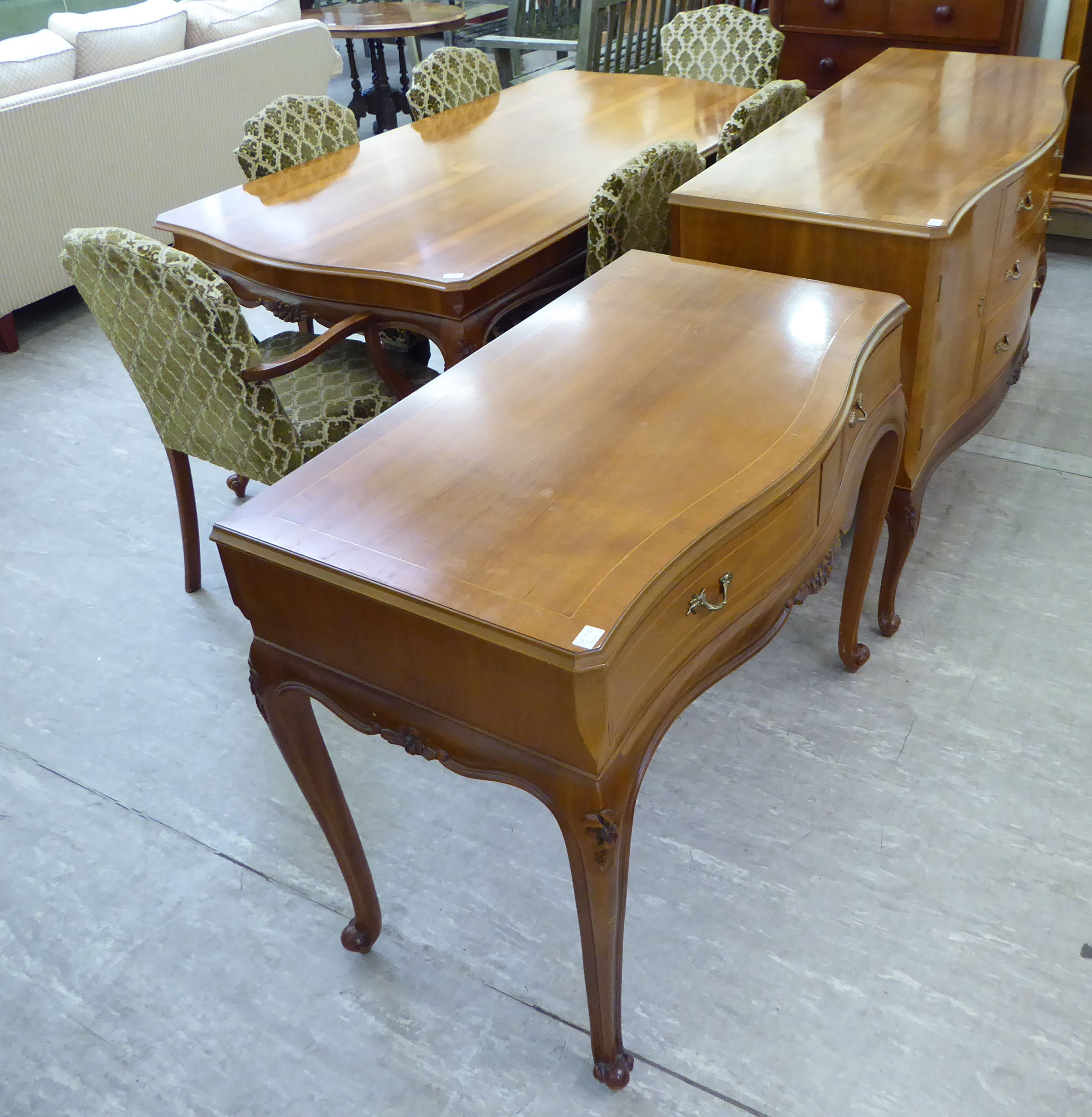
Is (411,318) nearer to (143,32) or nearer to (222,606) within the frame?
(222,606)

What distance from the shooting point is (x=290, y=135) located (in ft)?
8.95

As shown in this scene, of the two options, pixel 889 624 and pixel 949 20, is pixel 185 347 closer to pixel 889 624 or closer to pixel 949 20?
pixel 889 624

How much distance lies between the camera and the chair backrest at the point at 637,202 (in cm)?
192

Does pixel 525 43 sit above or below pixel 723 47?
below

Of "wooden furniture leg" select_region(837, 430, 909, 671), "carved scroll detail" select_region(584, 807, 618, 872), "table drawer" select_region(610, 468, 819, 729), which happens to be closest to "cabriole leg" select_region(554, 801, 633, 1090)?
"carved scroll detail" select_region(584, 807, 618, 872)

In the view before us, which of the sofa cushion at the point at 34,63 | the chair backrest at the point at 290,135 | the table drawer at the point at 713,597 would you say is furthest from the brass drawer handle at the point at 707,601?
the sofa cushion at the point at 34,63

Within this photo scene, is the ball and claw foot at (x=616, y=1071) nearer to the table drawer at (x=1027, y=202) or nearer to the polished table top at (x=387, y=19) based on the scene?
the table drawer at (x=1027, y=202)

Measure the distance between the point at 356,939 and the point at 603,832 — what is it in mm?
633

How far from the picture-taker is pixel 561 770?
3.70ft

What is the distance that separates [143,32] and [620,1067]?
12.7 ft

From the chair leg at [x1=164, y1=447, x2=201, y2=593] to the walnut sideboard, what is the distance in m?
1.13

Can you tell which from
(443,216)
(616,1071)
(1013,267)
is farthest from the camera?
(443,216)

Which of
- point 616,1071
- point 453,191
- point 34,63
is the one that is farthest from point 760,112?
point 34,63

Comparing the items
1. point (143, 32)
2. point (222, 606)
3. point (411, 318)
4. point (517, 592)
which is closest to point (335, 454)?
point (517, 592)
